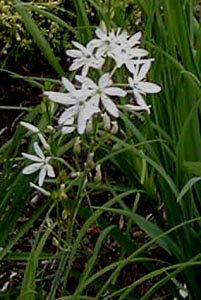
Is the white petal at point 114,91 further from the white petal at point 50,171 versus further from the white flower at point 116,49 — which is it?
the white petal at point 50,171

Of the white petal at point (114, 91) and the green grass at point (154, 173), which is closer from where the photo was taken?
the white petal at point (114, 91)

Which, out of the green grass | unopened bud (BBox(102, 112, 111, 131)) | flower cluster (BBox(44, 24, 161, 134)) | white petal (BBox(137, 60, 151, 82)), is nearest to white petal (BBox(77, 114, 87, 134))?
flower cluster (BBox(44, 24, 161, 134))

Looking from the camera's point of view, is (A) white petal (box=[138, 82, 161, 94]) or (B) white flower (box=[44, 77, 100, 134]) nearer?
(B) white flower (box=[44, 77, 100, 134])

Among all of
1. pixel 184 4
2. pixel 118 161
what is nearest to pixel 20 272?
pixel 118 161

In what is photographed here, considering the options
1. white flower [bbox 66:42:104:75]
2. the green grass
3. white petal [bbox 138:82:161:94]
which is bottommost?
the green grass

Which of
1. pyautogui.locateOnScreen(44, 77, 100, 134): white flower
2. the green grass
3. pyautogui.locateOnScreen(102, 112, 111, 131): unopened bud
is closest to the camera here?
pyautogui.locateOnScreen(44, 77, 100, 134): white flower

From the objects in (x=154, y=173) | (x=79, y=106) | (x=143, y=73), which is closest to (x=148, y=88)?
(x=143, y=73)

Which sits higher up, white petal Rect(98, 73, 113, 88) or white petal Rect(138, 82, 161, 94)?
white petal Rect(98, 73, 113, 88)

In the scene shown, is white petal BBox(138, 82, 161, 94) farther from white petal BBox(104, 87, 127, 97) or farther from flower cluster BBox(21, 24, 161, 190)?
white petal BBox(104, 87, 127, 97)

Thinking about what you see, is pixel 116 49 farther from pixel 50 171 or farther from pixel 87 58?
pixel 50 171

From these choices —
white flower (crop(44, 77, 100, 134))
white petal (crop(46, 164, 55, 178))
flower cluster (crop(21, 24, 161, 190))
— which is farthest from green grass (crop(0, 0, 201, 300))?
white flower (crop(44, 77, 100, 134))

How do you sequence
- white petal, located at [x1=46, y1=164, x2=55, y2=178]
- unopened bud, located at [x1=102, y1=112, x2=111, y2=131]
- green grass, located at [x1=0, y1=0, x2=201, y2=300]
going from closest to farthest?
unopened bud, located at [x1=102, y1=112, x2=111, y2=131]
white petal, located at [x1=46, y1=164, x2=55, y2=178]
green grass, located at [x1=0, y1=0, x2=201, y2=300]

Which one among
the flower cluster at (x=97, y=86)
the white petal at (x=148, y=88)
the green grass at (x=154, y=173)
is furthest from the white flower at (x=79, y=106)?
the green grass at (x=154, y=173)
